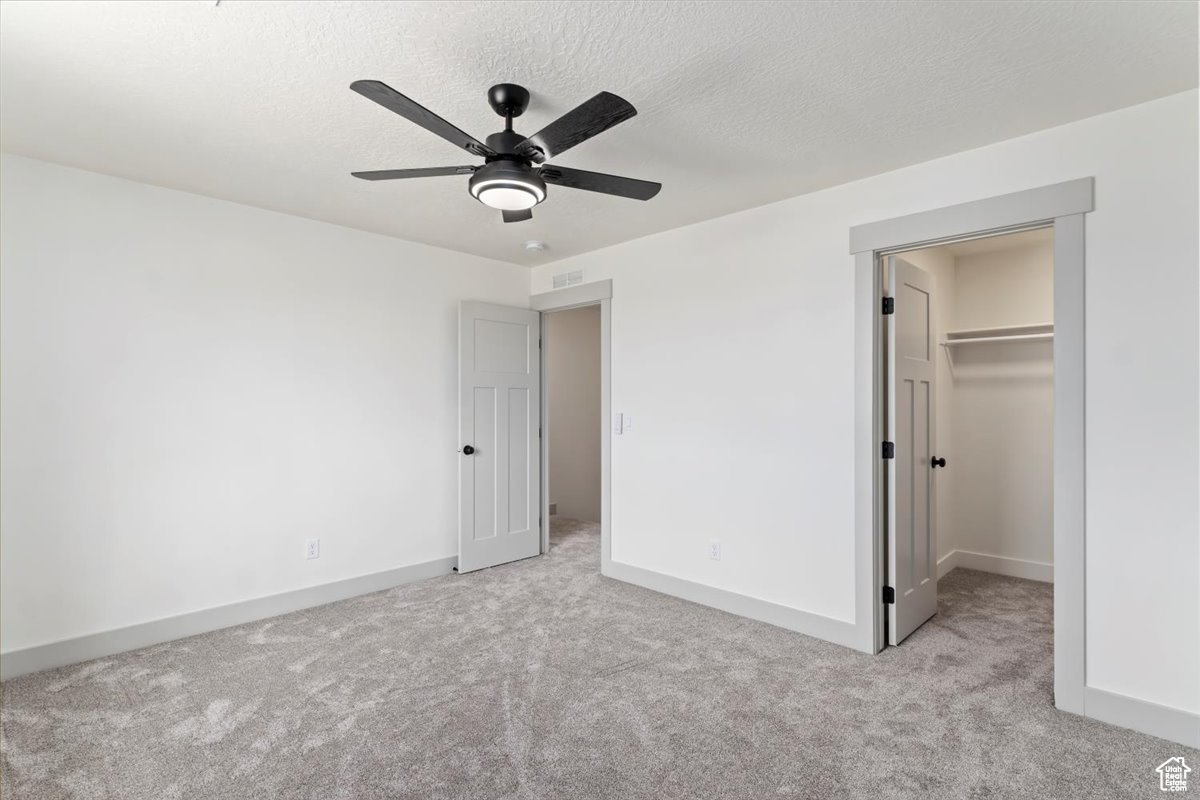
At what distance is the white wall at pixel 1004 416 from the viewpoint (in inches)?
167

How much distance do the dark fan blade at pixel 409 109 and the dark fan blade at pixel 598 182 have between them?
0.27 metres

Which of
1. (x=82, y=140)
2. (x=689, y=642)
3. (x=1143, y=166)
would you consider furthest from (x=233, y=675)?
(x=1143, y=166)

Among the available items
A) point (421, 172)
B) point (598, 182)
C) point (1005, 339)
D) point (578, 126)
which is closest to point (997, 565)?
point (1005, 339)

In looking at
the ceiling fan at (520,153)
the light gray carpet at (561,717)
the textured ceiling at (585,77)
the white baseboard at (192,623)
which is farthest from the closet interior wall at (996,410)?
the white baseboard at (192,623)

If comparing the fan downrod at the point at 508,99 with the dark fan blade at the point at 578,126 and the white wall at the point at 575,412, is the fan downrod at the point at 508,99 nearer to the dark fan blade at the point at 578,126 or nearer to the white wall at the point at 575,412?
the dark fan blade at the point at 578,126

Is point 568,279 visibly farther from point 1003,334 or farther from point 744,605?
point 1003,334

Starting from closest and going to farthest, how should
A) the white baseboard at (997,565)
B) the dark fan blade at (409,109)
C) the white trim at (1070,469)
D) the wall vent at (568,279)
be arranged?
the dark fan blade at (409,109) < the white trim at (1070,469) < the white baseboard at (997,565) < the wall vent at (568,279)

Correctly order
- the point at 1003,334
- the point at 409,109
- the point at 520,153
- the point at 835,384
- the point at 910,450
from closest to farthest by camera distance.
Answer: the point at 409,109
the point at 520,153
the point at 835,384
the point at 910,450
the point at 1003,334

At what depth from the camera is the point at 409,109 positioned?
1687mm

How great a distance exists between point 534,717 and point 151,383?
2.77m

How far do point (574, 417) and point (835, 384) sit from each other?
152 inches

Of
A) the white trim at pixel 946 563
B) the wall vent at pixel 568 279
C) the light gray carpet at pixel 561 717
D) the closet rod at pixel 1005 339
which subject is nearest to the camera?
the light gray carpet at pixel 561 717

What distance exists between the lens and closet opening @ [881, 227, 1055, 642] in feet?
10.9

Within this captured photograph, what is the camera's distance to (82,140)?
2592 millimetres
